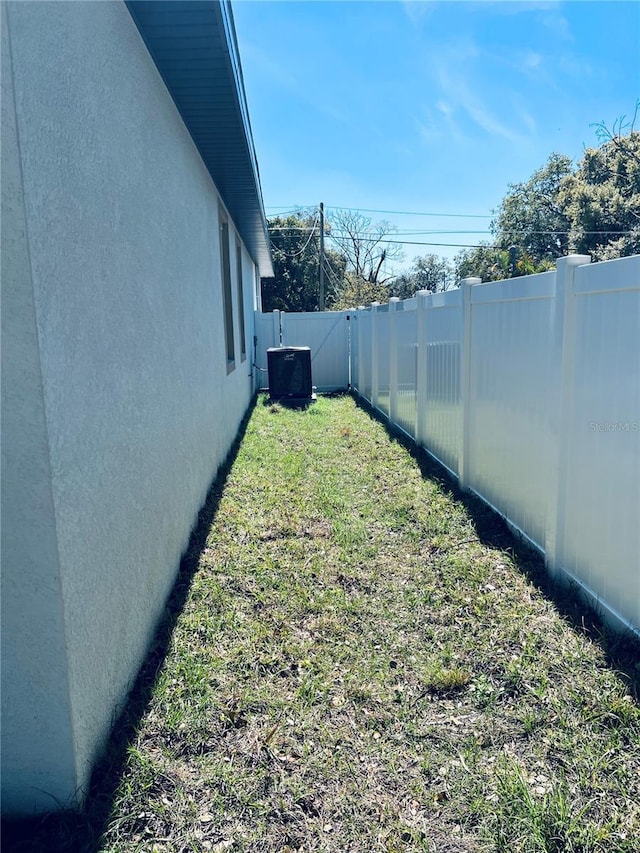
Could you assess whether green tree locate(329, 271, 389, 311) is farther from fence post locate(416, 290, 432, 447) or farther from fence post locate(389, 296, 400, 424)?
fence post locate(416, 290, 432, 447)

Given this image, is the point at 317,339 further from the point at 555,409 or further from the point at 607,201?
the point at 607,201

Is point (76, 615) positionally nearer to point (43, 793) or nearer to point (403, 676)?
point (43, 793)

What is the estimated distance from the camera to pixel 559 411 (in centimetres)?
325

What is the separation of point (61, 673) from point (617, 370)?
2.70 m

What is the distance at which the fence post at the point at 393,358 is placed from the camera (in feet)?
26.7

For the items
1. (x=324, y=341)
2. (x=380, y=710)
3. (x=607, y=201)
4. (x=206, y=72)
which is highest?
(x=607, y=201)

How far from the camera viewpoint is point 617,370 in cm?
272

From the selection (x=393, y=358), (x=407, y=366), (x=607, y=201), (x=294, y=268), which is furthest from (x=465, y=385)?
(x=607, y=201)

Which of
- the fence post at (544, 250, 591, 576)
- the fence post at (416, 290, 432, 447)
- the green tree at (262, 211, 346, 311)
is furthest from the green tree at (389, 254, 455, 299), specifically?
the fence post at (544, 250, 591, 576)

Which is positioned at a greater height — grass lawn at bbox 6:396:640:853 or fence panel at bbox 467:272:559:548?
fence panel at bbox 467:272:559:548

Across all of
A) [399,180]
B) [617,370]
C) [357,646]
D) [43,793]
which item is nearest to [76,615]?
[43,793]

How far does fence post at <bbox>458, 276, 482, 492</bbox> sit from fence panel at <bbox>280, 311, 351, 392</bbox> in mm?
9687

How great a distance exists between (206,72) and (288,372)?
8774mm

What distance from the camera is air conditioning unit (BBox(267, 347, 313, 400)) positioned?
12219 millimetres
